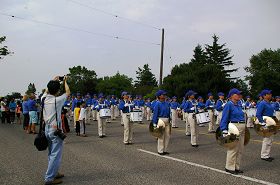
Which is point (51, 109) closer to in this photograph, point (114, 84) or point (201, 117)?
point (201, 117)

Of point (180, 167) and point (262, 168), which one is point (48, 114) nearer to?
point (180, 167)

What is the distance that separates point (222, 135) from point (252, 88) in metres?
61.1

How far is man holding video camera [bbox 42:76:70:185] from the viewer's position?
22.8 feet

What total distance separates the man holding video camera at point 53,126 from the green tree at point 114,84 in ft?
316

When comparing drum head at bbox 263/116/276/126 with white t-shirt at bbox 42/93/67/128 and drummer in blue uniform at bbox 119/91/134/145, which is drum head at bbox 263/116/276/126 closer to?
drummer in blue uniform at bbox 119/91/134/145

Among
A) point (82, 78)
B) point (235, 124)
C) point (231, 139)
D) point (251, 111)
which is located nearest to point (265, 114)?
point (235, 124)

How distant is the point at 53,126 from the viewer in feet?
23.1

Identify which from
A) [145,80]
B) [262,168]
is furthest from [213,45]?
[262,168]

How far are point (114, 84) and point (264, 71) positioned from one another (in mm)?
54466

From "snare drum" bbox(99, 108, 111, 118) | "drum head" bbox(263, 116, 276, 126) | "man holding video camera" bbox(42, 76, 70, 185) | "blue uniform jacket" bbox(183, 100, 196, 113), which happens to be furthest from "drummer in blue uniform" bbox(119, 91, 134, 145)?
"man holding video camera" bbox(42, 76, 70, 185)

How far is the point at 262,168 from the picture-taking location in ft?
28.1

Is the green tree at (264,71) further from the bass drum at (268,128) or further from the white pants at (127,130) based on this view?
the bass drum at (268,128)

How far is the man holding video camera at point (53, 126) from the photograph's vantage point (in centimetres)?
694

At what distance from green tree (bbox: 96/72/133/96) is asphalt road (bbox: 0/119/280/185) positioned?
301ft
